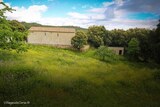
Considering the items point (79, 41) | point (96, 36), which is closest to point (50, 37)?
point (79, 41)

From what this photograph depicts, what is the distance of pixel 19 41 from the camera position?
1642 cm

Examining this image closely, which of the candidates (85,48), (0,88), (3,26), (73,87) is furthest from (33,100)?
(85,48)

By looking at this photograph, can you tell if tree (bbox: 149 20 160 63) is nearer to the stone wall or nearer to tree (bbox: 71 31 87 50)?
tree (bbox: 71 31 87 50)

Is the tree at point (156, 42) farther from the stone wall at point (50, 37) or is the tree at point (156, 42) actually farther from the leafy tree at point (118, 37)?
the leafy tree at point (118, 37)

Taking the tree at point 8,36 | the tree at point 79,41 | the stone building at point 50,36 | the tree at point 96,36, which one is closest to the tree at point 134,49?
the tree at point 79,41

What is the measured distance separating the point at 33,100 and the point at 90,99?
2646 mm

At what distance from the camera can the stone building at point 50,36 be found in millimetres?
74438

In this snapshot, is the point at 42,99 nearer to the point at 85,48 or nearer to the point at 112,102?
the point at 112,102

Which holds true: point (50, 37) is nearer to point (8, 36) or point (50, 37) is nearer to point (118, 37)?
point (118, 37)

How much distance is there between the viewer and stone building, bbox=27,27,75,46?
74438mm

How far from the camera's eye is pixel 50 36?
7562 centimetres

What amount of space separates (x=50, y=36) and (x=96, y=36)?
52.2 ft

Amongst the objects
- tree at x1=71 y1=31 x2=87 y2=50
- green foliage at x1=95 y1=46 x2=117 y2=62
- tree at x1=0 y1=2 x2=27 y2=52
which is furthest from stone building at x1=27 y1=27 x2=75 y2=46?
tree at x1=0 y1=2 x2=27 y2=52

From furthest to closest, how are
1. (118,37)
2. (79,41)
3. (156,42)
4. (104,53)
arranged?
(118,37)
(79,41)
(104,53)
(156,42)
